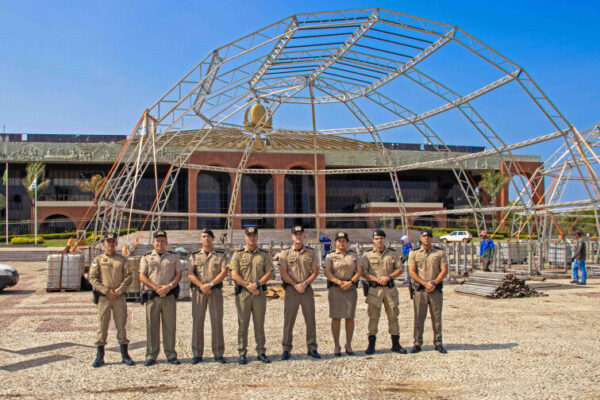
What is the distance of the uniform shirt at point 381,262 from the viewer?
8.20m

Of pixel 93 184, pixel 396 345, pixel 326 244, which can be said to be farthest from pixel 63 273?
pixel 93 184

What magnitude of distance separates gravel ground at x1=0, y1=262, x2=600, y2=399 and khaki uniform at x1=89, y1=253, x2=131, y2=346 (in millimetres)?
612

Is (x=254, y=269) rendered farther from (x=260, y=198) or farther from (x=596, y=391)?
(x=260, y=198)

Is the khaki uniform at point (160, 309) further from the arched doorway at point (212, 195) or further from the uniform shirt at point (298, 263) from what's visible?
the arched doorway at point (212, 195)

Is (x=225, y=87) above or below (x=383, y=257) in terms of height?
above

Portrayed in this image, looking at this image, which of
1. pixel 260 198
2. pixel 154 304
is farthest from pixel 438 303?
pixel 260 198

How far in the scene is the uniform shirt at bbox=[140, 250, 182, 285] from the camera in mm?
7637

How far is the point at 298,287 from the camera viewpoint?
309 inches

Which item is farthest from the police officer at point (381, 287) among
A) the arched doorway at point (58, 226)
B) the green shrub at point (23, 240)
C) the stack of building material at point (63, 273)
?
the arched doorway at point (58, 226)

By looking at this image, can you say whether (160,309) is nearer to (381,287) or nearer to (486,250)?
(381,287)

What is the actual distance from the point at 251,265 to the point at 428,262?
9.39ft

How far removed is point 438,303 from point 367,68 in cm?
1167

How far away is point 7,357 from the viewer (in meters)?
7.93

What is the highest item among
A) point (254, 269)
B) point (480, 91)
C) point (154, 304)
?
point (480, 91)
